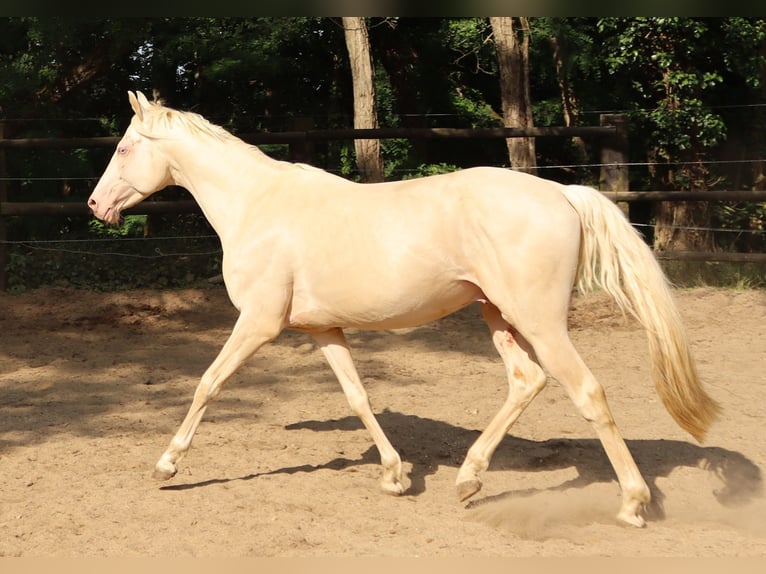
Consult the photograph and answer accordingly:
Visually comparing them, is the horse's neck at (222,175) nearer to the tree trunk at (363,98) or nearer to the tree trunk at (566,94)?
the tree trunk at (363,98)

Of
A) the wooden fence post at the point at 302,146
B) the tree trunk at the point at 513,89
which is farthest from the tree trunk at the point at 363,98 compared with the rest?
the tree trunk at the point at 513,89

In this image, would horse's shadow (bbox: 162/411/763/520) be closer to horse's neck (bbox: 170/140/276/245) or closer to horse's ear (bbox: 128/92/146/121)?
horse's neck (bbox: 170/140/276/245)

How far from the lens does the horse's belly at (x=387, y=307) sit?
4.34 m

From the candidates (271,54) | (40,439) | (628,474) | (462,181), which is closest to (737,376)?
(628,474)

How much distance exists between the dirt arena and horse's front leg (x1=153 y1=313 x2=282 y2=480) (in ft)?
0.55

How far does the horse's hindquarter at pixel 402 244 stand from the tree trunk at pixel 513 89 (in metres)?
6.72

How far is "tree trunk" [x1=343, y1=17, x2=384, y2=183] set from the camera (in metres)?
10.5

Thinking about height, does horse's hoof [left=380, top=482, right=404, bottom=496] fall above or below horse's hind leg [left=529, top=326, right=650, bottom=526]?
below

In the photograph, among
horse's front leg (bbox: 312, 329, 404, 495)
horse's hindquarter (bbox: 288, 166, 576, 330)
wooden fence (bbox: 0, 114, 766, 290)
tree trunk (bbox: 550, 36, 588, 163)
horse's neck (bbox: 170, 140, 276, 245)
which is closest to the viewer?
horse's hindquarter (bbox: 288, 166, 576, 330)

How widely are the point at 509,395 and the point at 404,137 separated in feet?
18.9

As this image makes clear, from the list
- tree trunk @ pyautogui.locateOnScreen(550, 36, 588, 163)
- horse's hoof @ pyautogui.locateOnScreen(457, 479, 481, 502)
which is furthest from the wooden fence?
horse's hoof @ pyautogui.locateOnScreen(457, 479, 481, 502)

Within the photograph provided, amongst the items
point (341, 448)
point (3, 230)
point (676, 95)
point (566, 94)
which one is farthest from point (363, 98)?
point (341, 448)

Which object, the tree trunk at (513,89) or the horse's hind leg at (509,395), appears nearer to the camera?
the horse's hind leg at (509,395)

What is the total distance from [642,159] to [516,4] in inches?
481
